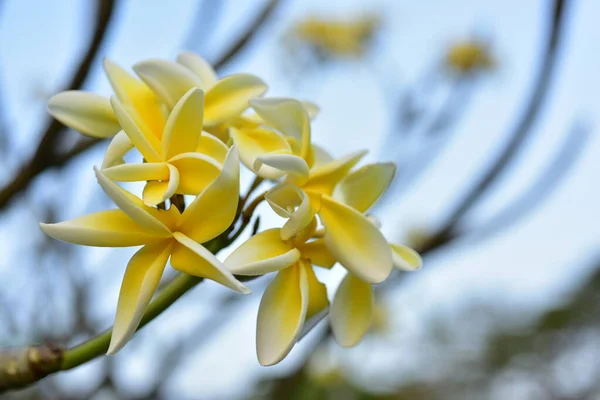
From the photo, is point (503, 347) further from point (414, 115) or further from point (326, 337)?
point (326, 337)

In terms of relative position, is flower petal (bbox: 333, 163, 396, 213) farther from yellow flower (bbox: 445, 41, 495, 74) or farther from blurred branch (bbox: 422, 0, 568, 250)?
yellow flower (bbox: 445, 41, 495, 74)

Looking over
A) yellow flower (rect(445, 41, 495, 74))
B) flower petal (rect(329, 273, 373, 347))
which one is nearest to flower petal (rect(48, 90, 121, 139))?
flower petal (rect(329, 273, 373, 347))

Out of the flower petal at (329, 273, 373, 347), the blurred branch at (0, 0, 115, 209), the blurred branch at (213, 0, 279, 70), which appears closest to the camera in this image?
the flower petal at (329, 273, 373, 347)

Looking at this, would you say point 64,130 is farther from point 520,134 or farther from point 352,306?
point 520,134

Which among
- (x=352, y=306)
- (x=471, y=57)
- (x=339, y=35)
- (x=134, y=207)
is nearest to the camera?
(x=134, y=207)

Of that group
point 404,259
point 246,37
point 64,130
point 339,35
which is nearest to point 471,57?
point 339,35

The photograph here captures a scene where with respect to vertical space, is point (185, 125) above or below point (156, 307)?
above

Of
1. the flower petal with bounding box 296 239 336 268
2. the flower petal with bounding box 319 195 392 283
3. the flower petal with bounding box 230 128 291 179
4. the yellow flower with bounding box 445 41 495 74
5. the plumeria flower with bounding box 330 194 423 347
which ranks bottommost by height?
the yellow flower with bounding box 445 41 495 74

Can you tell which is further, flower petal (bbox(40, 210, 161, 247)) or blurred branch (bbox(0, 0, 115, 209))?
blurred branch (bbox(0, 0, 115, 209))

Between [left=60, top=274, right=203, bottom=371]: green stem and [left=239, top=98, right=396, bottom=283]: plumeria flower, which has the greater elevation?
[left=239, top=98, right=396, bottom=283]: plumeria flower
